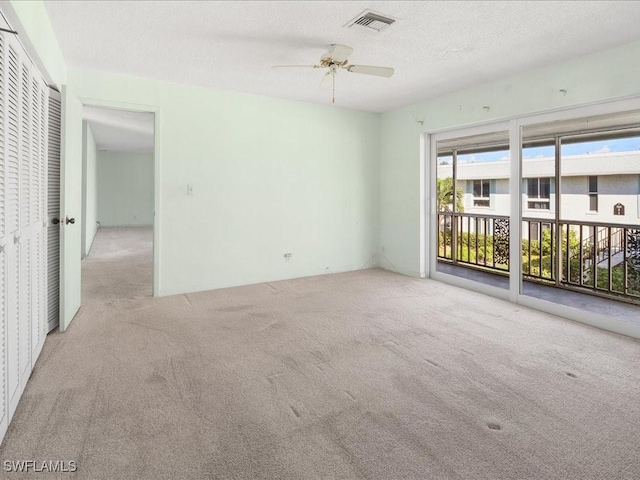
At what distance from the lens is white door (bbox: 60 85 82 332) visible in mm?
3141

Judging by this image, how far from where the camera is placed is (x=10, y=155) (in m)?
1.92

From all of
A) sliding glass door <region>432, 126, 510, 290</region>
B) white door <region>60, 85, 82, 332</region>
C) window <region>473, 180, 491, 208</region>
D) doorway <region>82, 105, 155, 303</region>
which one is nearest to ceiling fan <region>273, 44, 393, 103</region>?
white door <region>60, 85, 82, 332</region>

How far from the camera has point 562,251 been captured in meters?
4.73

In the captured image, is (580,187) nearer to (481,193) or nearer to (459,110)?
(481,193)

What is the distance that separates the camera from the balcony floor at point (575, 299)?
371cm

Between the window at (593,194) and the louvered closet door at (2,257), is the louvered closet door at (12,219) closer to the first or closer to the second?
the louvered closet door at (2,257)

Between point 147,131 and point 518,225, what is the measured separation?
726 cm

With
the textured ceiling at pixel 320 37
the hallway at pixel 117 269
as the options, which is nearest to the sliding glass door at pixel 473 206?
the textured ceiling at pixel 320 37

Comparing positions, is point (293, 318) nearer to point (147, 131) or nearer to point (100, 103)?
point (100, 103)

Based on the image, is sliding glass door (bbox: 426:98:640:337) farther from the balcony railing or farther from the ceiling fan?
the ceiling fan

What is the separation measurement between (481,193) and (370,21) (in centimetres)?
367

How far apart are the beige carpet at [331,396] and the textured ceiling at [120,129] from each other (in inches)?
139

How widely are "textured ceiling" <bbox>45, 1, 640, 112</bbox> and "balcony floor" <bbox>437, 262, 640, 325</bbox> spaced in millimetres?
2410

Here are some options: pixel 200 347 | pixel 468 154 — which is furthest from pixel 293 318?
pixel 468 154
